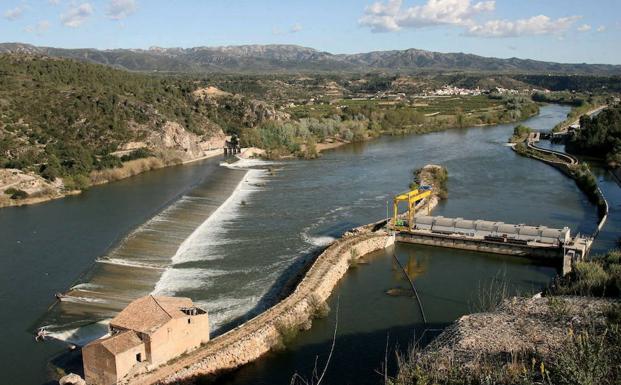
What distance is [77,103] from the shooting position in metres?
Answer: 50.6

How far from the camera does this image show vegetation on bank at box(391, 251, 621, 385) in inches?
307

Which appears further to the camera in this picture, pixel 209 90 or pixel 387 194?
pixel 209 90

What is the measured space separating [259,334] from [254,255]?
27.9 feet

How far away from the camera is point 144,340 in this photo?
14305mm

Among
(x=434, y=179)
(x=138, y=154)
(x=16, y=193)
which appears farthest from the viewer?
(x=138, y=154)

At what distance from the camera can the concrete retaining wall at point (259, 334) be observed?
566 inches

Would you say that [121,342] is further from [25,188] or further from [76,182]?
[76,182]

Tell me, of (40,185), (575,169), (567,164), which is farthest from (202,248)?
(567,164)

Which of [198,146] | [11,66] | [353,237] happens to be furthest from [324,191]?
[11,66]

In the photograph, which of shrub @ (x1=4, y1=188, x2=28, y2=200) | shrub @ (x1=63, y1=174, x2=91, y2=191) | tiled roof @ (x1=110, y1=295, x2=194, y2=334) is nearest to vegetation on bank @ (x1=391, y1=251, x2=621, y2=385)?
tiled roof @ (x1=110, y1=295, x2=194, y2=334)

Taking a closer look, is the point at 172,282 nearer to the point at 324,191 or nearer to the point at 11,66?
the point at 324,191

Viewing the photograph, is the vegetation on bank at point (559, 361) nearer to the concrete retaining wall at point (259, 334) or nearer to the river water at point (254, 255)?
the river water at point (254, 255)

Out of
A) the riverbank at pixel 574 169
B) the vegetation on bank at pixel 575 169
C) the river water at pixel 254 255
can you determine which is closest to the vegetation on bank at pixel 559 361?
the river water at pixel 254 255

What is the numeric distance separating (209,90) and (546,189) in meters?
47.6
